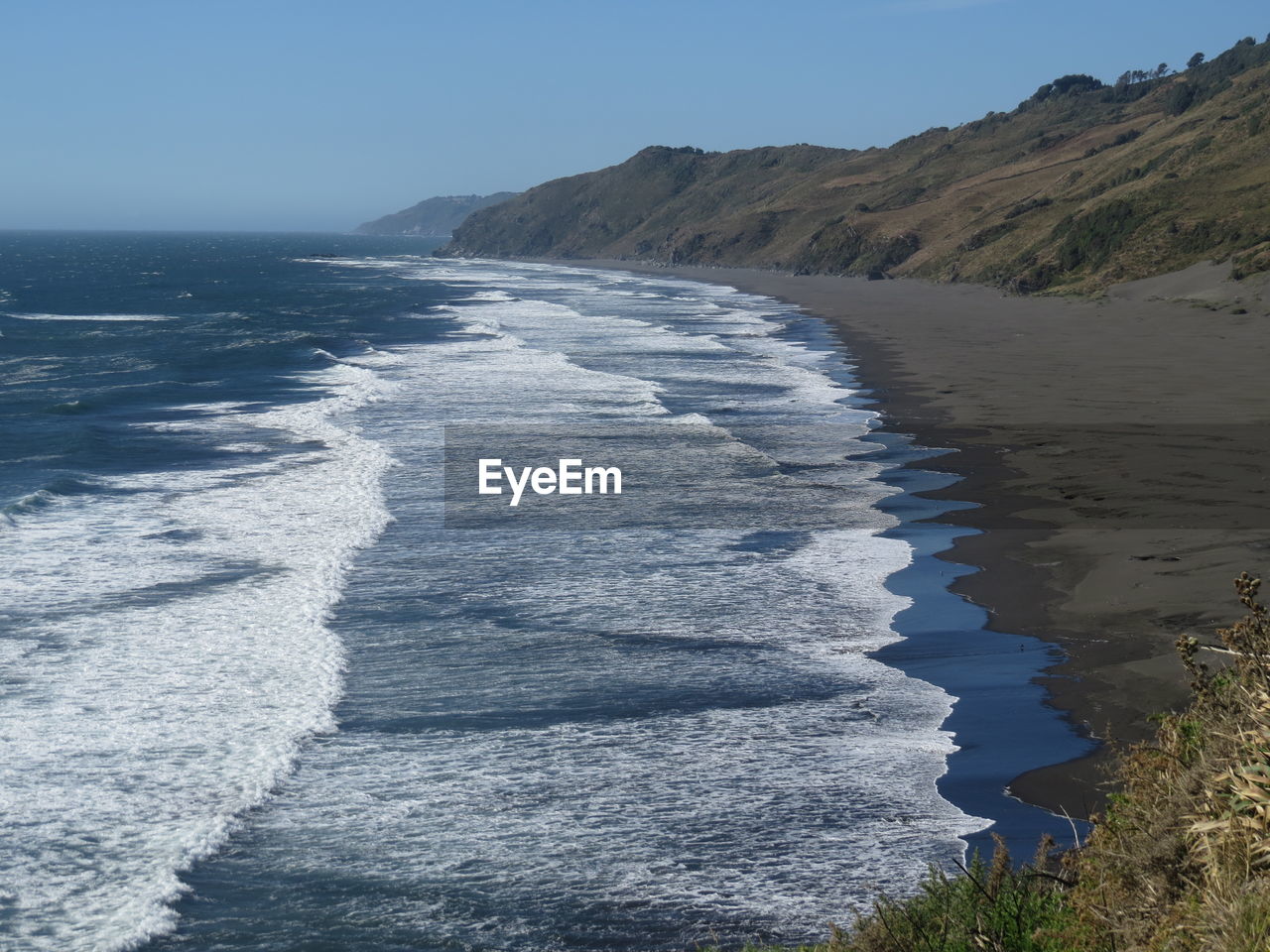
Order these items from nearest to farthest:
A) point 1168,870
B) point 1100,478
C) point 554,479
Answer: point 1168,870 → point 1100,478 → point 554,479

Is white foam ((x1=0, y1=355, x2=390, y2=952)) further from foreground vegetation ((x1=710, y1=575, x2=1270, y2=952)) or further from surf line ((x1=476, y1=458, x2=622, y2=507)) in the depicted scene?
foreground vegetation ((x1=710, y1=575, x2=1270, y2=952))

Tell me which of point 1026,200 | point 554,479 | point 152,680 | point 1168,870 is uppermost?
point 1026,200

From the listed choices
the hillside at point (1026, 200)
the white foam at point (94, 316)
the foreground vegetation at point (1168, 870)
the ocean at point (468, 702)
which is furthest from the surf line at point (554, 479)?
the white foam at point (94, 316)

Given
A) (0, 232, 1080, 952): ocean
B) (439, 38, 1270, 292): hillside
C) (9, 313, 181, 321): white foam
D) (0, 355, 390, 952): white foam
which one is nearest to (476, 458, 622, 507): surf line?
(0, 232, 1080, 952): ocean

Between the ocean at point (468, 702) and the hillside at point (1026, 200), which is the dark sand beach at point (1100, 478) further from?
the hillside at point (1026, 200)

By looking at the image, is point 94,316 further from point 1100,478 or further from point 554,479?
point 1100,478

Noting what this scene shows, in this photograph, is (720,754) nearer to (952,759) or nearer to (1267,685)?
(952,759)

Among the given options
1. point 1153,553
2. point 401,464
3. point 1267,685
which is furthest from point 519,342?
point 1267,685

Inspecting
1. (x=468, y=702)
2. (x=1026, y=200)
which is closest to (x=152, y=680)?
(x=468, y=702)
